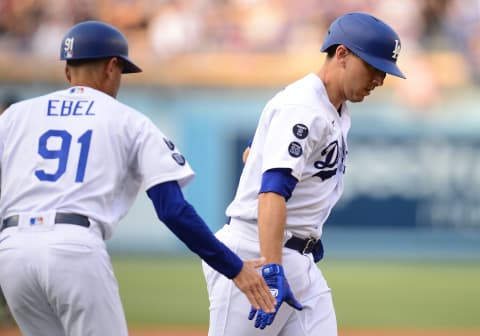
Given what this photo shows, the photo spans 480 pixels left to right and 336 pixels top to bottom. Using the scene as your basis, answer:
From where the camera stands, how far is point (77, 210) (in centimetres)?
349

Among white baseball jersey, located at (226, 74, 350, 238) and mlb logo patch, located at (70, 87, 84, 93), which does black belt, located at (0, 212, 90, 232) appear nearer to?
mlb logo patch, located at (70, 87, 84, 93)

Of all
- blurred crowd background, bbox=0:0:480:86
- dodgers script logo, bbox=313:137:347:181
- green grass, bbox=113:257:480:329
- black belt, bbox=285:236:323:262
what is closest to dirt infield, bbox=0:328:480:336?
green grass, bbox=113:257:480:329

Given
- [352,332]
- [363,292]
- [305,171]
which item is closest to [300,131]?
[305,171]

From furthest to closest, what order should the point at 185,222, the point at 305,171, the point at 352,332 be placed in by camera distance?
the point at 352,332 → the point at 305,171 → the point at 185,222

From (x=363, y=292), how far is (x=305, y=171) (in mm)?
7871

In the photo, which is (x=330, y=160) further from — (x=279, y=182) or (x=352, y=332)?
(x=352, y=332)

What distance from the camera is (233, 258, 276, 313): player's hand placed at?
3607mm

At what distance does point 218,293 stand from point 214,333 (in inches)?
5.9

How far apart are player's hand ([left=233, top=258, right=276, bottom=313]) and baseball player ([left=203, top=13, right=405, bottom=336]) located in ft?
0.54

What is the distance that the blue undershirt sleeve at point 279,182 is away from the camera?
374cm

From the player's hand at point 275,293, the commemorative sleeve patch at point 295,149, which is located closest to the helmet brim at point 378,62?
the commemorative sleeve patch at point 295,149

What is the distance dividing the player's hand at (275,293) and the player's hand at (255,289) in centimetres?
2

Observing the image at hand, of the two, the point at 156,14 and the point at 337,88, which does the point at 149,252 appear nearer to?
the point at 156,14

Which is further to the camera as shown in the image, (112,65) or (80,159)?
(112,65)
